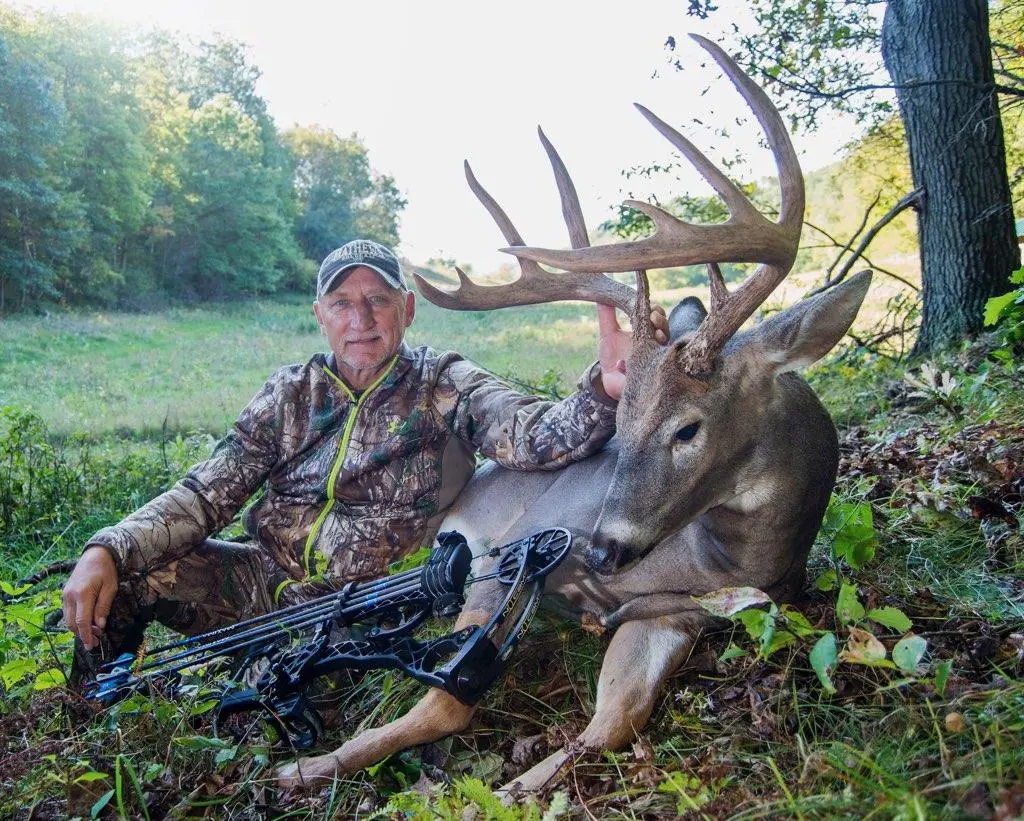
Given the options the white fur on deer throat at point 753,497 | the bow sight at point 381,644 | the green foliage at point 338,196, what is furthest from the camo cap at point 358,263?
the green foliage at point 338,196

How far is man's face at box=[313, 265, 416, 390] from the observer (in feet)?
13.3

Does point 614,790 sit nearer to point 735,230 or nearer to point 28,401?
point 735,230

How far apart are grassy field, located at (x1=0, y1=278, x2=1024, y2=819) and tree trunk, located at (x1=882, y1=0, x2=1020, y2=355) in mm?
1097

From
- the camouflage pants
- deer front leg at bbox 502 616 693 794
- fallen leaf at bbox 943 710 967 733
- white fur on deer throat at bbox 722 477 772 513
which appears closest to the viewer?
fallen leaf at bbox 943 710 967 733

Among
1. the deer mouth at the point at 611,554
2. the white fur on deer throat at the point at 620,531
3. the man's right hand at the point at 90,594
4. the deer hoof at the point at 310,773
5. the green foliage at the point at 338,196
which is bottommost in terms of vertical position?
the deer hoof at the point at 310,773

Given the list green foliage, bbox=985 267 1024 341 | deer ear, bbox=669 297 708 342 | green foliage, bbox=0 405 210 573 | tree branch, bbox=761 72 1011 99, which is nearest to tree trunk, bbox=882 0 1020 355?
Result: tree branch, bbox=761 72 1011 99

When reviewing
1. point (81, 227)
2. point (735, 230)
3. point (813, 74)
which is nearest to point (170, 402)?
point (81, 227)

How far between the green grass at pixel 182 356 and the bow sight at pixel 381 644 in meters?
4.57

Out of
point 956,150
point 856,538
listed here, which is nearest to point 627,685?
point 856,538

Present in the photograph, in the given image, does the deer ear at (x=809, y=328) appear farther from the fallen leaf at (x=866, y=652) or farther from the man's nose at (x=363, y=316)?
the man's nose at (x=363, y=316)

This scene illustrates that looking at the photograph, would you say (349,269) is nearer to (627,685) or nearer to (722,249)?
(722,249)

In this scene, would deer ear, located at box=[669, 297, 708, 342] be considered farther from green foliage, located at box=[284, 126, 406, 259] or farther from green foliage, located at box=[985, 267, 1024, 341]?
green foliage, located at box=[284, 126, 406, 259]

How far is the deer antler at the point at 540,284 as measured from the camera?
11.3ft

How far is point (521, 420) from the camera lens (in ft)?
12.3
